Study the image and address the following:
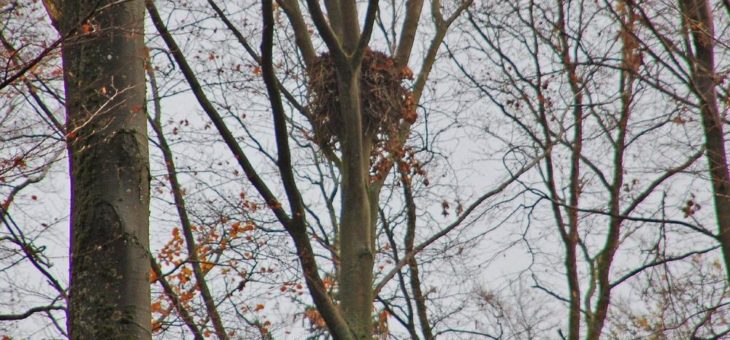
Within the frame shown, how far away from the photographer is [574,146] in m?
10.6

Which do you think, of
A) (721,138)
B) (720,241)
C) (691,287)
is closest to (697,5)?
(721,138)

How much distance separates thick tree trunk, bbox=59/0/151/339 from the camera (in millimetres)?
2836

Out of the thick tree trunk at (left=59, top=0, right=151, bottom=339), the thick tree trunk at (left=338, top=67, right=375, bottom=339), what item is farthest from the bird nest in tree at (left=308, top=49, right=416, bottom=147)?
the thick tree trunk at (left=59, top=0, right=151, bottom=339)

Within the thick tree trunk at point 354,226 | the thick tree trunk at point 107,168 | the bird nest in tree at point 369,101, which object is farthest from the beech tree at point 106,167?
the bird nest in tree at point 369,101

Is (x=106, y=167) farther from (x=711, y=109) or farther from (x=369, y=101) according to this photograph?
(x=369, y=101)

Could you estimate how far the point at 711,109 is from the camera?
564 centimetres

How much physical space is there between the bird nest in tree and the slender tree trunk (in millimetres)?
2501

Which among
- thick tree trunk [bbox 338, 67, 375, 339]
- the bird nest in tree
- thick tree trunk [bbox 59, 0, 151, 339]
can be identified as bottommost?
thick tree trunk [bbox 59, 0, 151, 339]

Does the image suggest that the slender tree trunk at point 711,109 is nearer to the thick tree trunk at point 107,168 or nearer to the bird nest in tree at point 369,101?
the bird nest in tree at point 369,101

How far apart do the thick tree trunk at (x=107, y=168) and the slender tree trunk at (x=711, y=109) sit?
370 cm

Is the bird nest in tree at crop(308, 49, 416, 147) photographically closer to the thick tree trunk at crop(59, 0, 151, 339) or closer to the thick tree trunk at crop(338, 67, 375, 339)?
the thick tree trunk at crop(338, 67, 375, 339)

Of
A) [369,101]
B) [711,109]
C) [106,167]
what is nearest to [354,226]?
[369,101]

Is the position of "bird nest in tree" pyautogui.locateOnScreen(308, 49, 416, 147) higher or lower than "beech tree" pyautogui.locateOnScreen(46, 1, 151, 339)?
higher

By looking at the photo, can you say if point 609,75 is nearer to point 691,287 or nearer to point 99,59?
point 691,287
